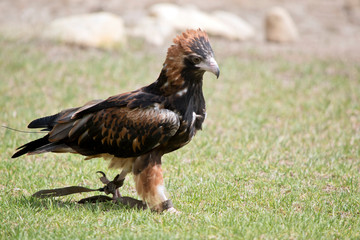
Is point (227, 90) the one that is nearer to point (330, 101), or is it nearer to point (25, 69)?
point (330, 101)

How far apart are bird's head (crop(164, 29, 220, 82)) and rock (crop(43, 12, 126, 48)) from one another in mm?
8535

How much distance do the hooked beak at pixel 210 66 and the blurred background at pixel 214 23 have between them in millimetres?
8805

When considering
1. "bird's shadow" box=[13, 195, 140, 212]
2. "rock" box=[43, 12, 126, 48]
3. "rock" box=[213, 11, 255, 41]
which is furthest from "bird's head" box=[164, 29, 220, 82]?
"rock" box=[213, 11, 255, 41]

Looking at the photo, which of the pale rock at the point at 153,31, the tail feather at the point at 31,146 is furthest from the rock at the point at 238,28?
the tail feather at the point at 31,146

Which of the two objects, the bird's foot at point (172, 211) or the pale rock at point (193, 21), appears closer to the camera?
the bird's foot at point (172, 211)

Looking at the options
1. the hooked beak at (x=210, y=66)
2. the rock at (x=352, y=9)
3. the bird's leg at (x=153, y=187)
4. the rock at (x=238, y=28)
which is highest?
the rock at (x=352, y=9)

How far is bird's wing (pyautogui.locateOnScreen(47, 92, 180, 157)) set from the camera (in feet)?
14.4

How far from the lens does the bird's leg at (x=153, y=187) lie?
14.8ft

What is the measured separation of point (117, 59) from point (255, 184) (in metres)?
7.09

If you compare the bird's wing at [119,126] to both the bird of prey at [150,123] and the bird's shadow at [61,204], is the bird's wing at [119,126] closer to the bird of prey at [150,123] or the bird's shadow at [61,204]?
the bird of prey at [150,123]

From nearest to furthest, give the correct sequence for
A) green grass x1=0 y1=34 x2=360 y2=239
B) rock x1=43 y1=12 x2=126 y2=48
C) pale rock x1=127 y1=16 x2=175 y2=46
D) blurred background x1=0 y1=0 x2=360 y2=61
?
green grass x1=0 y1=34 x2=360 y2=239 → rock x1=43 y1=12 x2=126 y2=48 → blurred background x1=0 y1=0 x2=360 y2=61 → pale rock x1=127 y1=16 x2=175 y2=46

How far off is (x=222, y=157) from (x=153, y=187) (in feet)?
6.96

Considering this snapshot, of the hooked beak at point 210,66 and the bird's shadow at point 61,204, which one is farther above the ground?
the hooked beak at point 210,66

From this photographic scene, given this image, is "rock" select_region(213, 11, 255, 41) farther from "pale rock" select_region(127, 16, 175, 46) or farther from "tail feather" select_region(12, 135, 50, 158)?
"tail feather" select_region(12, 135, 50, 158)
